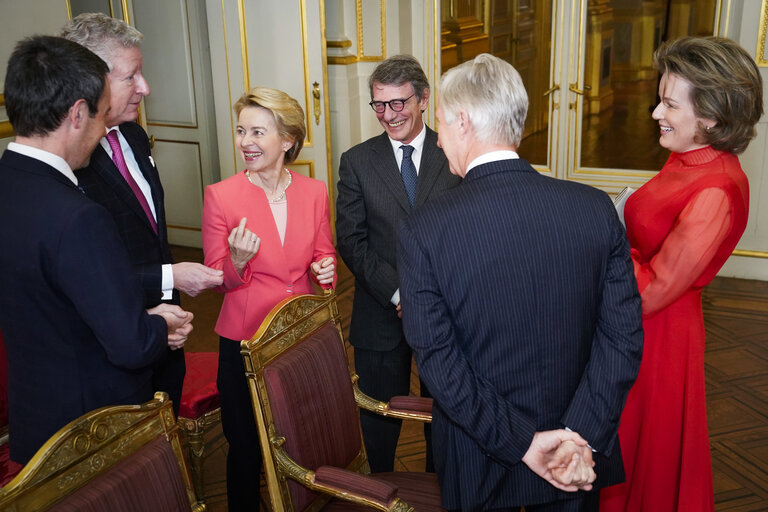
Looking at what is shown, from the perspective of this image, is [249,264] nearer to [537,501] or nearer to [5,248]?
[5,248]

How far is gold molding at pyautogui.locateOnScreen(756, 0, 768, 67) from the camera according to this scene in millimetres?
4664

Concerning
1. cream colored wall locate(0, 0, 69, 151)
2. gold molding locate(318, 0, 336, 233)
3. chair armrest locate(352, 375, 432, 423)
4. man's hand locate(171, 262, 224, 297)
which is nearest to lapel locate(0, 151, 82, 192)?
man's hand locate(171, 262, 224, 297)

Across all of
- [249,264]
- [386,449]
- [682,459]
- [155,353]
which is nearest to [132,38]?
[249,264]

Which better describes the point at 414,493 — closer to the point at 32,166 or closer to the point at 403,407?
the point at 403,407

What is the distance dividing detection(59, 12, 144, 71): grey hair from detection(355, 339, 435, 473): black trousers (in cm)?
129

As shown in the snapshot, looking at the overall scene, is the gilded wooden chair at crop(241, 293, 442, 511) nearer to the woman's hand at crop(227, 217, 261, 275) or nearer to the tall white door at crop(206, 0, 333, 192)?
the woman's hand at crop(227, 217, 261, 275)

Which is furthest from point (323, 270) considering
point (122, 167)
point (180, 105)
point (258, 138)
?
point (180, 105)

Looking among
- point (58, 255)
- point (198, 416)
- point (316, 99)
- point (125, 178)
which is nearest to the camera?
point (58, 255)

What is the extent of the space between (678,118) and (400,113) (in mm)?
883

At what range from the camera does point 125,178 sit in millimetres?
2166

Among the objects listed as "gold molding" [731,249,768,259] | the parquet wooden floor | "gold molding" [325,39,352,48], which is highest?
"gold molding" [325,39,352,48]

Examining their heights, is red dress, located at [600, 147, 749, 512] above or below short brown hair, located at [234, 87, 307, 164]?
below

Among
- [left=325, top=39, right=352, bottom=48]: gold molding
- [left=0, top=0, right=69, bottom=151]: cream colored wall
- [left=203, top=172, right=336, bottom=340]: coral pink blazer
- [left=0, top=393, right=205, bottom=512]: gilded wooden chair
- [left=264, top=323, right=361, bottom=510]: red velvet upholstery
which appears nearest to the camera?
[left=0, top=393, right=205, bottom=512]: gilded wooden chair

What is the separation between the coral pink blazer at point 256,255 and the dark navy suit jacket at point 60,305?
1.82 ft
